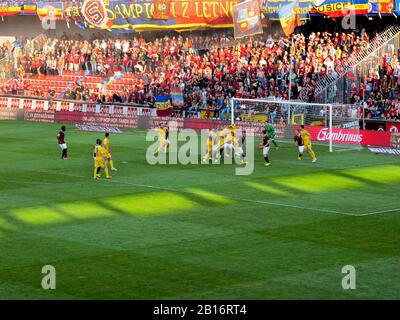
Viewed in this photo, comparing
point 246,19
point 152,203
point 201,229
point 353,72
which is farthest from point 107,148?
point 246,19

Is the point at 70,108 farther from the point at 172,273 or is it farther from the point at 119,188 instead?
the point at 172,273

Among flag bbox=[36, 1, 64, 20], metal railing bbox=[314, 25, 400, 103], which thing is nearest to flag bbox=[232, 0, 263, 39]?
metal railing bbox=[314, 25, 400, 103]

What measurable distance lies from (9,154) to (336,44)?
23.8 m

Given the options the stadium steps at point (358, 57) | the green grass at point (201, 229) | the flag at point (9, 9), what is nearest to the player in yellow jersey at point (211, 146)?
the green grass at point (201, 229)

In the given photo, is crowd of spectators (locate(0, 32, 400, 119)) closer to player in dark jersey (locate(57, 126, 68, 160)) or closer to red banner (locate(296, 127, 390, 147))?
red banner (locate(296, 127, 390, 147))

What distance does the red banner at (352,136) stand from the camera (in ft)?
155

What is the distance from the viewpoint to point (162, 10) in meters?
67.9

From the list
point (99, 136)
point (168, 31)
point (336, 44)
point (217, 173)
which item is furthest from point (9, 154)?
point (168, 31)

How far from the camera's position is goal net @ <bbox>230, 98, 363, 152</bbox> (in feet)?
161

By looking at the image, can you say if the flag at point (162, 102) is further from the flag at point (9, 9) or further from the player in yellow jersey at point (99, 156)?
the player in yellow jersey at point (99, 156)

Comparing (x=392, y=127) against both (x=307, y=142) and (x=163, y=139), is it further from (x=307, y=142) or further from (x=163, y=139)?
A: (x=163, y=139)

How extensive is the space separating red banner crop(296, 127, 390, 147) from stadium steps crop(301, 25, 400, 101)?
7168mm

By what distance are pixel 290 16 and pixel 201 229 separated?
33374 millimetres

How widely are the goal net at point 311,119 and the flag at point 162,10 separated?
45.0ft
